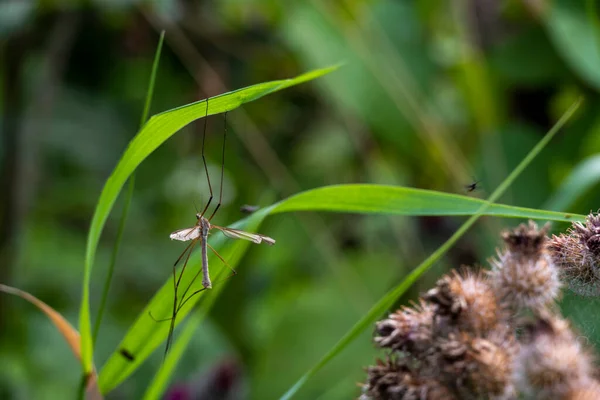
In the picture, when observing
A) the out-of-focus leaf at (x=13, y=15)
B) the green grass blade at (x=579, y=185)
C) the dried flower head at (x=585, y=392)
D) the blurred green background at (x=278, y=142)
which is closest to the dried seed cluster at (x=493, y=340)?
the dried flower head at (x=585, y=392)

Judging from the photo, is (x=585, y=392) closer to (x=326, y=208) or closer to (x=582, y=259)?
(x=582, y=259)

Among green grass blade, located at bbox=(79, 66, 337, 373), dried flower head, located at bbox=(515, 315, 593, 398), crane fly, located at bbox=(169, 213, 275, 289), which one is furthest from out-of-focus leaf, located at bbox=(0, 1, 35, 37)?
dried flower head, located at bbox=(515, 315, 593, 398)

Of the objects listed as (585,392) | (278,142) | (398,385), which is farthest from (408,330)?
(278,142)

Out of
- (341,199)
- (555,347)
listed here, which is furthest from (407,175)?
(555,347)

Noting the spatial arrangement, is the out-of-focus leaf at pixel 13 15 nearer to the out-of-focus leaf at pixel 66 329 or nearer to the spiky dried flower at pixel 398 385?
the out-of-focus leaf at pixel 66 329

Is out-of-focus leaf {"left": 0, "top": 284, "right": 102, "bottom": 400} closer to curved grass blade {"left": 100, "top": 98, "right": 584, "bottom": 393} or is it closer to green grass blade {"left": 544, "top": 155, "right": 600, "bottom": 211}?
curved grass blade {"left": 100, "top": 98, "right": 584, "bottom": 393}

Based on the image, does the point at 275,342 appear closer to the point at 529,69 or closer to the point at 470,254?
the point at 470,254
